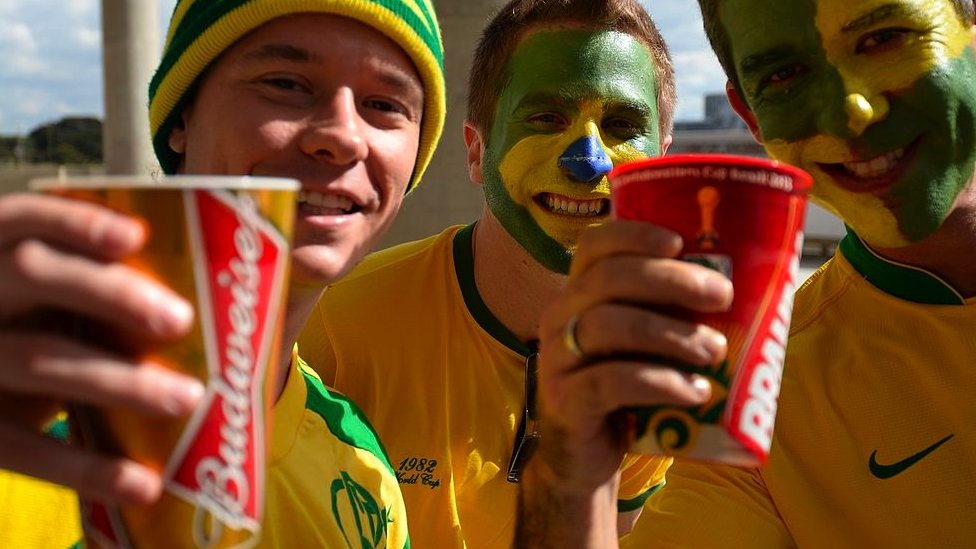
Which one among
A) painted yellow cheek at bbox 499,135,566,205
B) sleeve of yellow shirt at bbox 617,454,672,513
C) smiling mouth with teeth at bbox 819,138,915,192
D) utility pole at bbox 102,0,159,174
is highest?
smiling mouth with teeth at bbox 819,138,915,192

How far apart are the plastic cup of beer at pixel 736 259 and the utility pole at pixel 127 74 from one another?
59.6 ft

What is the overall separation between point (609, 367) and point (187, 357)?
2.02 ft

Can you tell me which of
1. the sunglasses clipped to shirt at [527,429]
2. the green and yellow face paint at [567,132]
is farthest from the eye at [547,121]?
the sunglasses clipped to shirt at [527,429]

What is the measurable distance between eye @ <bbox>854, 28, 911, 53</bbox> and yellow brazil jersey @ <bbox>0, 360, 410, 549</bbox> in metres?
1.59

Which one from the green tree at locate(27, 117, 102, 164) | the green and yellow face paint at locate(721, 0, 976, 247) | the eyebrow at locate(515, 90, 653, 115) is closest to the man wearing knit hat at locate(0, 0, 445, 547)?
the eyebrow at locate(515, 90, 653, 115)

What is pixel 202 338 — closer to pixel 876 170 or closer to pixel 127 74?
pixel 876 170

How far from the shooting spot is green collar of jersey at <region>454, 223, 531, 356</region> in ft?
9.57

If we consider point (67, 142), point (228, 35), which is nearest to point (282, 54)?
point (228, 35)

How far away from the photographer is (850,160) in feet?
6.35

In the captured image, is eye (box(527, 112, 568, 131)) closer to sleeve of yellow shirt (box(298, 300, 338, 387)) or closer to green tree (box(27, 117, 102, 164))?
sleeve of yellow shirt (box(298, 300, 338, 387))

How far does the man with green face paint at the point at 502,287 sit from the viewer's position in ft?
8.76

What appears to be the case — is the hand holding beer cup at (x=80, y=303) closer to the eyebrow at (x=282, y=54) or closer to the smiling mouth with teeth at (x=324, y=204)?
the smiling mouth with teeth at (x=324, y=204)

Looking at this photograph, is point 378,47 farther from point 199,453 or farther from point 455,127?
point 455,127

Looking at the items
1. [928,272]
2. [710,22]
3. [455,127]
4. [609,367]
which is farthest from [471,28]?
[609,367]
